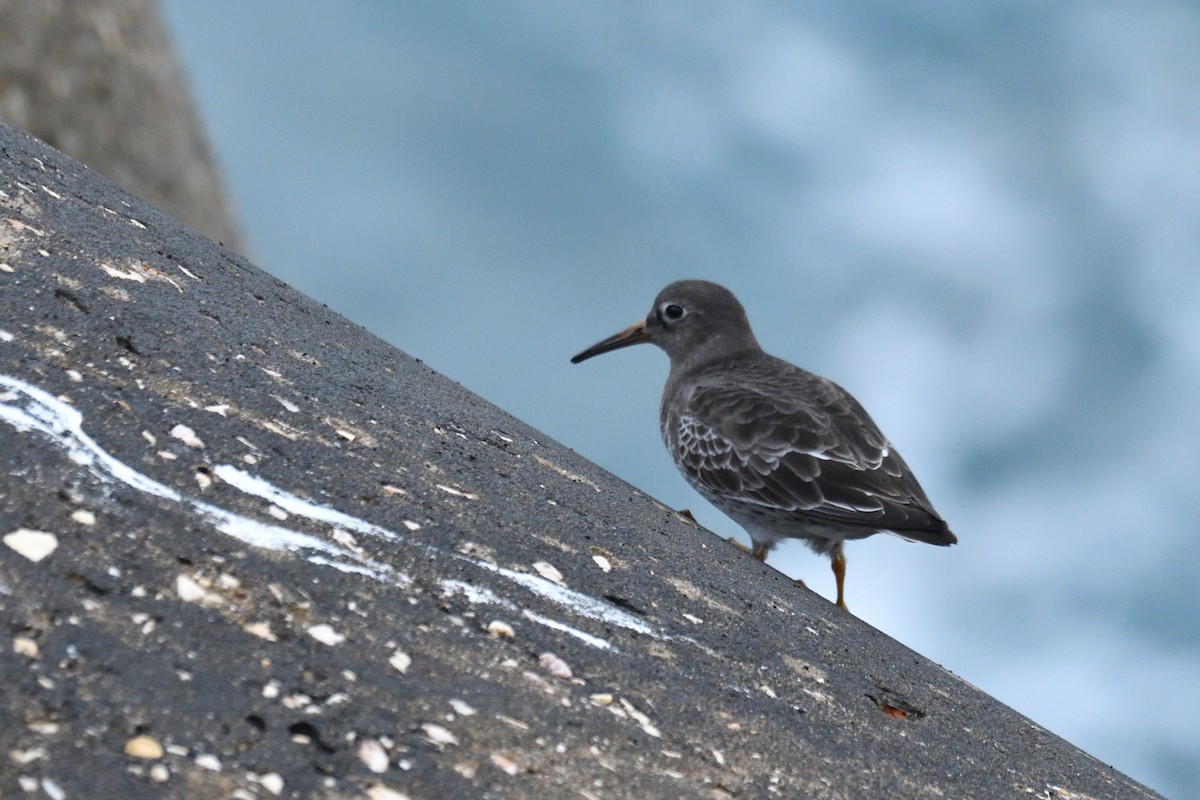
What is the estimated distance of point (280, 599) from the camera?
3.52m

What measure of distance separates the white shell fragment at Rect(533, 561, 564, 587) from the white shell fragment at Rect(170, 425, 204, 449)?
118 cm

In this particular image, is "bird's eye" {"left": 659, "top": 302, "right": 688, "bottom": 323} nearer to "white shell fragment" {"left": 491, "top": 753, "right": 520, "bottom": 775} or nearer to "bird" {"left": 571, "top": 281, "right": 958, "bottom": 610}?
"bird" {"left": 571, "top": 281, "right": 958, "bottom": 610}

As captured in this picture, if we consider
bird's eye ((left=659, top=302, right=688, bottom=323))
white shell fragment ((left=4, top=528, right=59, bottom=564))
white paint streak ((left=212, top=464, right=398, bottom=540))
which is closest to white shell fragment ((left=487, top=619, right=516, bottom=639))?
white paint streak ((left=212, top=464, right=398, bottom=540))

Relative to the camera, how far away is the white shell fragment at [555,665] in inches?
147

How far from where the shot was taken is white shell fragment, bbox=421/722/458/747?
10.4 ft

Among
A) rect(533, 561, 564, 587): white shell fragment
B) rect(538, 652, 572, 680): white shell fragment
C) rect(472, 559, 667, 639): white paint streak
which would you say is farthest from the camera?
rect(533, 561, 564, 587): white shell fragment

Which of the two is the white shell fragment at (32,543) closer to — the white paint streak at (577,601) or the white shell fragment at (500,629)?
the white shell fragment at (500,629)

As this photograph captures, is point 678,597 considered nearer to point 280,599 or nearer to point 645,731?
point 645,731

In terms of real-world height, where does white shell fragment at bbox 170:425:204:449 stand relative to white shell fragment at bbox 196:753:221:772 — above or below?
above

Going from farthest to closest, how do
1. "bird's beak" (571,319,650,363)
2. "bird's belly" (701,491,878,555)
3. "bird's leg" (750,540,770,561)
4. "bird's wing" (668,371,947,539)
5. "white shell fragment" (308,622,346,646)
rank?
"bird's beak" (571,319,650,363) < "bird's leg" (750,540,770,561) < "bird's belly" (701,491,878,555) < "bird's wing" (668,371,947,539) < "white shell fragment" (308,622,346,646)

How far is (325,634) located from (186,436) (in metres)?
1.07

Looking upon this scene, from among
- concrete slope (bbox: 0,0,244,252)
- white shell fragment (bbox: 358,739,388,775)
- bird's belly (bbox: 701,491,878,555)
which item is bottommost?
white shell fragment (bbox: 358,739,388,775)

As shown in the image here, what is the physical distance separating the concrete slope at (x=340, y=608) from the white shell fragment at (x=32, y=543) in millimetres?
10

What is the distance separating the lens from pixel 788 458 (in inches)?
282
